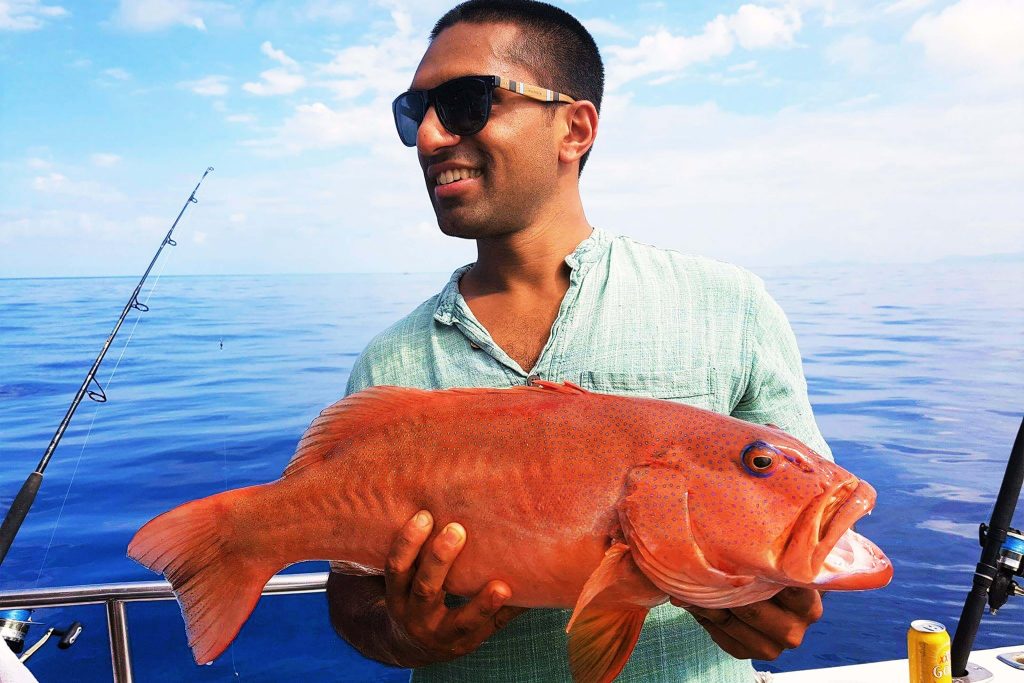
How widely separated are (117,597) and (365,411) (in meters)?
1.73

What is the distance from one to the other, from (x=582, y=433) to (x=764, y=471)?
1.19ft

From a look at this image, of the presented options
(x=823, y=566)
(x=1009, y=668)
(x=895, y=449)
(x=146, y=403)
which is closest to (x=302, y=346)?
(x=146, y=403)

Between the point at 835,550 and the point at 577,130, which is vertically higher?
the point at 577,130

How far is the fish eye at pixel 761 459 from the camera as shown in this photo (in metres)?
1.40

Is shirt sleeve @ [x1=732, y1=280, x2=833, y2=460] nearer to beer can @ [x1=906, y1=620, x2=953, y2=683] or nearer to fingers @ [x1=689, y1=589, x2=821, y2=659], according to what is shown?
fingers @ [x1=689, y1=589, x2=821, y2=659]

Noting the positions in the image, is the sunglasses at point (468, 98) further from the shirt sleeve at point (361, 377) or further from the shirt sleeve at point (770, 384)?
the shirt sleeve at point (770, 384)

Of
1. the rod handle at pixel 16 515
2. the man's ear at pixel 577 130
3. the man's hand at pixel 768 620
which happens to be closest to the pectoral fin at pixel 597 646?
the man's hand at pixel 768 620

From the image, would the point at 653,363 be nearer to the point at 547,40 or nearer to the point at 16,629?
the point at 547,40

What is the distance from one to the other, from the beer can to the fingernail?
7.00 ft

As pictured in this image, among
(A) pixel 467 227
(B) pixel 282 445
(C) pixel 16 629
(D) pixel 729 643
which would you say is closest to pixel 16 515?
(C) pixel 16 629

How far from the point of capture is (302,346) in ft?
68.7

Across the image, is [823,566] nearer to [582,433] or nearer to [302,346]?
[582,433]

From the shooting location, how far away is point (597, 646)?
146 cm

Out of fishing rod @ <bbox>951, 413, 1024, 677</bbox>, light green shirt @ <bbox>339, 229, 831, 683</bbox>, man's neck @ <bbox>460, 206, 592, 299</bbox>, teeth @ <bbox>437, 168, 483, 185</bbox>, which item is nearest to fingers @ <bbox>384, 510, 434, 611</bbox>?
light green shirt @ <bbox>339, 229, 831, 683</bbox>
